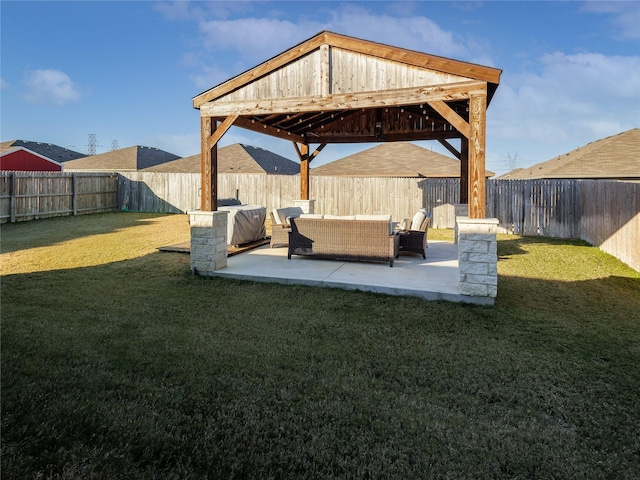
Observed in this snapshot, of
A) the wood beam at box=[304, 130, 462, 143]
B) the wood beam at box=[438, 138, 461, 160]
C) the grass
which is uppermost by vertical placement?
the wood beam at box=[304, 130, 462, 143]

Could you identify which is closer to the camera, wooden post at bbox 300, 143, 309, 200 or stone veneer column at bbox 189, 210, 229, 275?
stone veneer column at bbox 189, 210, 229, 275

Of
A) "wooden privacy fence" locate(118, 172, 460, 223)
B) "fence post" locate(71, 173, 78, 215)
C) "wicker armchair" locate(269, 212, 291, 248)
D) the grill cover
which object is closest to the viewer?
"wicker armchair" locate(269, 212, 291, 248)

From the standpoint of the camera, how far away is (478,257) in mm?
5168

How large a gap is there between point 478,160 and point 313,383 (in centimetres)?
391

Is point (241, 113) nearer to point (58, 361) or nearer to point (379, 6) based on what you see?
point (58, 361)

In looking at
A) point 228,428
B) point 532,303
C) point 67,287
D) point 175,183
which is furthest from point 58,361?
point 175,183

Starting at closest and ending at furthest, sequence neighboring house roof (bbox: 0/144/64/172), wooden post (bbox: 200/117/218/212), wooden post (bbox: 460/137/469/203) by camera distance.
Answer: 1. wooden post (bbox: 200/117/218/212)
2. wooden post (bbox: 460/137/469/203)
3. neighboring house roof (bbox: 0/144/64/172)

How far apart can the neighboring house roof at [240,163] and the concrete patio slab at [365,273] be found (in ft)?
46.8

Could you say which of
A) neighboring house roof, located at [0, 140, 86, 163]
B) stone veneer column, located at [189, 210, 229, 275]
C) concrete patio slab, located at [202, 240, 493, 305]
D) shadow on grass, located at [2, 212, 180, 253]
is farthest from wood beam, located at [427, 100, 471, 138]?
neighboring house roof, located at [0, 140, 86, 163]

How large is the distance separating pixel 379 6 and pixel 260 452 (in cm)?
1157

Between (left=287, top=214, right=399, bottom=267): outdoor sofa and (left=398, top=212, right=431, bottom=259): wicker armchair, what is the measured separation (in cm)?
49

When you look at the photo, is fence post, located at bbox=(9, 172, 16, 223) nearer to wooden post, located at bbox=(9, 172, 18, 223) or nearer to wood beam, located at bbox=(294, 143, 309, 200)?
wooden post, located at bbox=(9, 172, 18, 223)

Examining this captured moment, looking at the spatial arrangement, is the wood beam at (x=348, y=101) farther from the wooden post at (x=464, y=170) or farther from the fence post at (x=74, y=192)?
the fence post at (x=74, y=192)

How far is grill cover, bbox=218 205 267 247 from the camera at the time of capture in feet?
29.0
